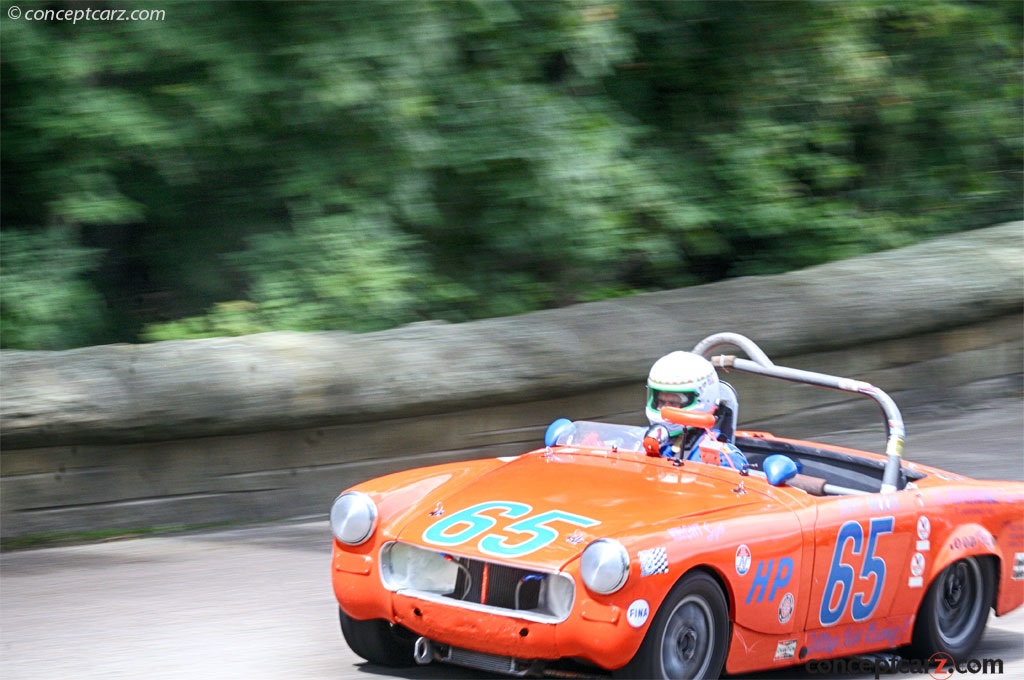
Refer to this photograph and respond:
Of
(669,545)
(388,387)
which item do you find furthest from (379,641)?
(388,387)

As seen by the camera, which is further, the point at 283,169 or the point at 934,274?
the point at 934,274

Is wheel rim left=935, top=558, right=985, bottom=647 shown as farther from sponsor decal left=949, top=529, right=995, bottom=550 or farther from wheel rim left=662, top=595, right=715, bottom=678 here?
wheel rim left=662, top=595, right=715, bottom=678

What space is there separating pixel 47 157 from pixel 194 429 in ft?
7.57

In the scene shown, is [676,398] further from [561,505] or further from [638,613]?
[638,613]

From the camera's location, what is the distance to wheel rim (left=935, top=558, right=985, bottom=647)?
19.2ft

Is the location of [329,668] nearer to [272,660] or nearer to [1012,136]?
[272,660]

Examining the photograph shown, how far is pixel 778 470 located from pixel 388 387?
364cm

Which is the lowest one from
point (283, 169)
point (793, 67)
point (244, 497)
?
point (244, 497)

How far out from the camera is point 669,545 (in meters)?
4.64

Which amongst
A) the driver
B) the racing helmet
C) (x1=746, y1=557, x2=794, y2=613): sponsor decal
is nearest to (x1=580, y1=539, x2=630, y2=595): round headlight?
(x1=746, y1=557, x2=794, y2=613): sponsor decal

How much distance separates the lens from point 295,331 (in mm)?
9047

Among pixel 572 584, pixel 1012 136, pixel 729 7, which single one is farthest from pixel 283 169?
pixel 1012 136

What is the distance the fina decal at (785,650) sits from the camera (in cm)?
512

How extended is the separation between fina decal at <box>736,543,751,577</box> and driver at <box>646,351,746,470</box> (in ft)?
3.05
